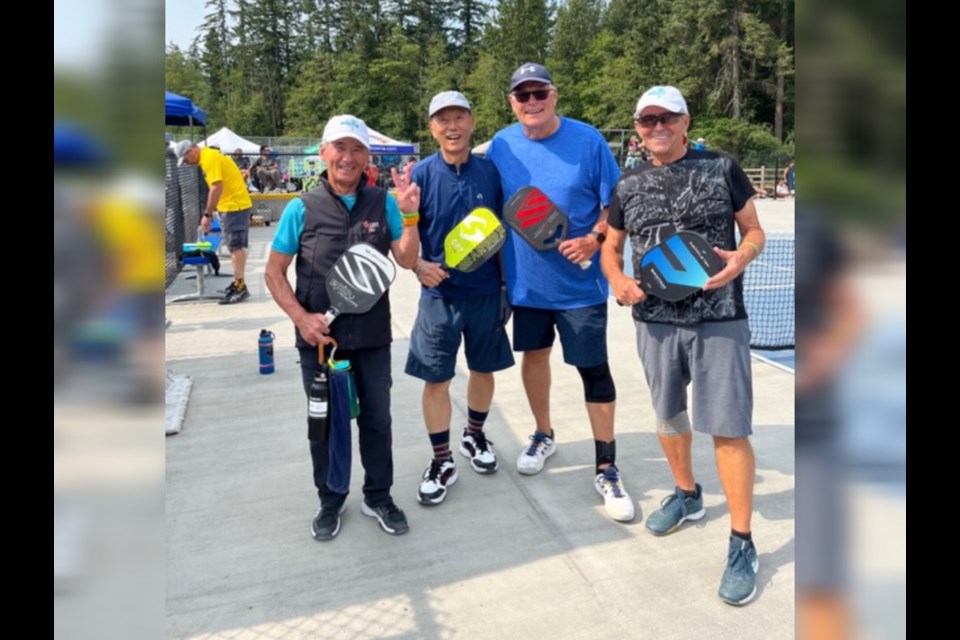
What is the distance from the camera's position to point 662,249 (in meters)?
2.90

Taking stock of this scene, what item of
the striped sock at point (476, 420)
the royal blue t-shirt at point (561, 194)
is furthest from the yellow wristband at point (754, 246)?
the striped sock at point (476, 420)

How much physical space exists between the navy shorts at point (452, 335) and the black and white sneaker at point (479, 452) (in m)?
0.55

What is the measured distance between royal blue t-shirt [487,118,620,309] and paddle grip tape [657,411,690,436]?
0.78 m

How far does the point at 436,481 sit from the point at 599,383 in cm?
102

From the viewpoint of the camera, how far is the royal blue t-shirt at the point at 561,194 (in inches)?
142

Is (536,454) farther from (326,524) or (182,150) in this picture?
(182,150)

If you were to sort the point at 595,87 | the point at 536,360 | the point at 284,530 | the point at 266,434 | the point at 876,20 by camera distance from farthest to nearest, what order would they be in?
the point at 595,87, the point at 266,434, the point at 536,360, the point at 284,530, the point at 876,20

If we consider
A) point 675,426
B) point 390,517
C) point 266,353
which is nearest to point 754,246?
point 675,426

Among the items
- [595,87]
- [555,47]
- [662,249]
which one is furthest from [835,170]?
[555,47]

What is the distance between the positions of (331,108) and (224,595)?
2568 inches

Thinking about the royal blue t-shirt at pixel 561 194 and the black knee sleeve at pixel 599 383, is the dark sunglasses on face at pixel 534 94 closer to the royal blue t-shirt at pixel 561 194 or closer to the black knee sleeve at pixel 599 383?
the royal blue t-shirt at pixel 561 194

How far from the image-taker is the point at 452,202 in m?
3.61

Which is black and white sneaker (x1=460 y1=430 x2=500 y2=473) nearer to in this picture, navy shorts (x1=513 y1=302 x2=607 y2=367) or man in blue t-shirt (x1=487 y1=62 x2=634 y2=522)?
man in blue t-shirt (x1=487 y1=62 x2=634 y2=522)
